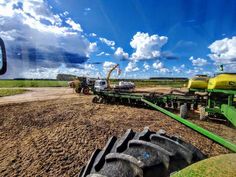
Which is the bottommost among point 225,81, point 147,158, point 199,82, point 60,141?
point 60,141

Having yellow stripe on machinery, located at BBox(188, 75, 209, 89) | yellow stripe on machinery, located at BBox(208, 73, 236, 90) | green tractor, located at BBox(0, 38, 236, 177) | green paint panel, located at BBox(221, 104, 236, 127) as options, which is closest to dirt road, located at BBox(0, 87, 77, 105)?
yellow stripe on machinery, located at BBox(188, 75, 209, 89)

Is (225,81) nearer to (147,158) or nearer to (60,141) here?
(60,141)

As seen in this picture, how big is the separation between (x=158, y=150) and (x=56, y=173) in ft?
14.1

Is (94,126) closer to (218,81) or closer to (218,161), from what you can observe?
(218,81)

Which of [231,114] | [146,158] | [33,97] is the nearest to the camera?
[146,158]

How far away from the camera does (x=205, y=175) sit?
1041 millimetres

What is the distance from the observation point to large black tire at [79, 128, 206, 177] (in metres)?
1.83

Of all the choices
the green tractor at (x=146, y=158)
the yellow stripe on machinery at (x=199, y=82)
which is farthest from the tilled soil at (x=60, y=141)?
the green tractor at (x=146, y=158)

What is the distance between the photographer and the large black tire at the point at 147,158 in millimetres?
1834

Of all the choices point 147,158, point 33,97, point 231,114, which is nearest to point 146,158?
point 147,158

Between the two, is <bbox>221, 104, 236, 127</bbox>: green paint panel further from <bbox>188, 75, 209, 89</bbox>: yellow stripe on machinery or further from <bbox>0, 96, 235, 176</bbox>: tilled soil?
<bbox>188, 75, 209, 89</bbox>: yellow stripe on machinery

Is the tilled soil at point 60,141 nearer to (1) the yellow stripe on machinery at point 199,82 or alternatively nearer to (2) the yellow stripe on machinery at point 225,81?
(2) the yellow stripe on machinery at point 225,81

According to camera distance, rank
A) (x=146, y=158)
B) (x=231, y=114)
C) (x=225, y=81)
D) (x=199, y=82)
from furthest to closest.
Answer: (x=199, y=82) < (x=225, y=81) < (x=231, y=114) < (x=146, y=158)

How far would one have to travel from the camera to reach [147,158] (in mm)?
1869
